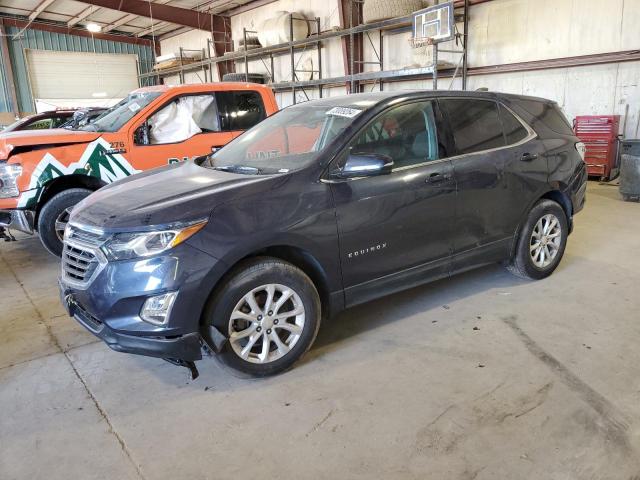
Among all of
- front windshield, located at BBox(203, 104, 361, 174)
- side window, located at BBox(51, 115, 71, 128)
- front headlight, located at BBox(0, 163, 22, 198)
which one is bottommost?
front headlight, located at BBox(0, 163, 22, 198)

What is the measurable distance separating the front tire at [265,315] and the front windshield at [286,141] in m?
0.63

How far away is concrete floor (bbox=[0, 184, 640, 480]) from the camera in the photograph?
212 centimetres

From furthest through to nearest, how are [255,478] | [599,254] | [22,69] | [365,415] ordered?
[22,69], [599,254], [365,415], [255,478]

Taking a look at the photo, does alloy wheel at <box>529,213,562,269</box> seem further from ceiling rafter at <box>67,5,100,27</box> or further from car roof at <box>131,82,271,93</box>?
ceiling rafter at <box>67,5,100,27</box>

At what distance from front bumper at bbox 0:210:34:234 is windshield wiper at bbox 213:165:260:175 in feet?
9.28

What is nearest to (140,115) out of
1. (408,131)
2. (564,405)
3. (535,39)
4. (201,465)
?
(408,131)

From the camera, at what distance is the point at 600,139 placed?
8688 millimetres

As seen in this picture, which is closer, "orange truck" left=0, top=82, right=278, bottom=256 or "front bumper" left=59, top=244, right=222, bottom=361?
"front bumper" left=59, top=244, right=222, bottom=361

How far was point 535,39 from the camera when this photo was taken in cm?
947

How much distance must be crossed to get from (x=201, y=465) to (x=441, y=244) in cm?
206

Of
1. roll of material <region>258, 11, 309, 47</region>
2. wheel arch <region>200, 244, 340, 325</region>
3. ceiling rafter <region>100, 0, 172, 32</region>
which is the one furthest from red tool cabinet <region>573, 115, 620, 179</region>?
ceiling rafter <region>100, 0, 172, 32</region>

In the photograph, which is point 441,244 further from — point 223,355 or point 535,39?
point 535,39

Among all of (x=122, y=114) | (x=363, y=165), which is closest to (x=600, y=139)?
(x=363, y=165)

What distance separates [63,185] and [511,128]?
4438mm
